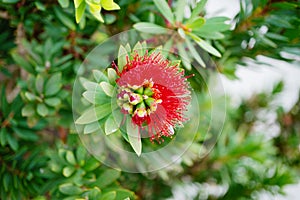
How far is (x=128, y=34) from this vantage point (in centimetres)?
45

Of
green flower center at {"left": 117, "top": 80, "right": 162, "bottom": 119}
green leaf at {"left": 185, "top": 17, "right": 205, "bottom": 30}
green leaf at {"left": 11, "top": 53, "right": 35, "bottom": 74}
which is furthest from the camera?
green leaf at {"left": 11, "top": 53, "right": 35, "bottom": 74}

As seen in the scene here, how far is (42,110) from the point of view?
1.69 ft

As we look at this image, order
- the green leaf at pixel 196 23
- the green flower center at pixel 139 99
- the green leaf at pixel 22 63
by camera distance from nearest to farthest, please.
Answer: the green flower center at pixel 139 99
the green leaf at pixel 196 23
the green leaf at pixel 22 63

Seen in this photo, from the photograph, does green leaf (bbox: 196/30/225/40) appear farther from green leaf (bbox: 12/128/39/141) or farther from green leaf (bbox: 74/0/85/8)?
green leaf (bbox: 12/128/39/141)

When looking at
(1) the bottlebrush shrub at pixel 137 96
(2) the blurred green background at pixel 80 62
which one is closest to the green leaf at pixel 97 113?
(1) the bottlebrush shrub at pixel 137 96

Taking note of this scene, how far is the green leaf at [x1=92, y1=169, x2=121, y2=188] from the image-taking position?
479 mm

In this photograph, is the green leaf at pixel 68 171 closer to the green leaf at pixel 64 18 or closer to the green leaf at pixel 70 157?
the green leaf at pixel 70 157

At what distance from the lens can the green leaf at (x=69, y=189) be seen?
0.47 m

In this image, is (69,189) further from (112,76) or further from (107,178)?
(112,76)

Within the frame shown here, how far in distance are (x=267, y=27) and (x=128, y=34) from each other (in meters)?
0.20

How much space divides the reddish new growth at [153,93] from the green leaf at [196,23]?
83 millimetres

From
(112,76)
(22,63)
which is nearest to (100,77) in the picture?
(112,76)

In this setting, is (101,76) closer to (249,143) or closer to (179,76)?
(179,76)

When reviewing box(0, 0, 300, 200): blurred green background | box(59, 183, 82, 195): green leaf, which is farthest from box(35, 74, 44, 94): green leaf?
box(59, 183, 82, 195): green leaf
